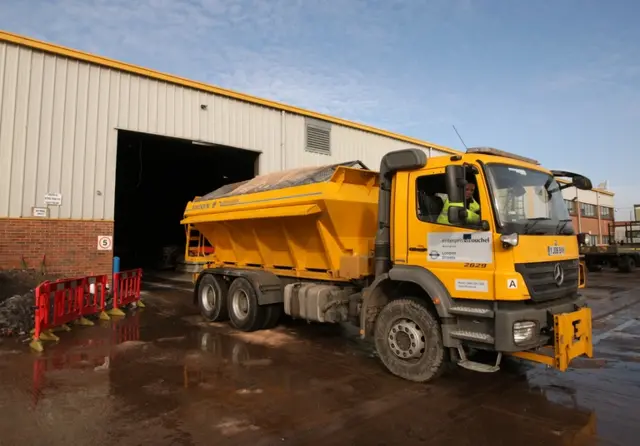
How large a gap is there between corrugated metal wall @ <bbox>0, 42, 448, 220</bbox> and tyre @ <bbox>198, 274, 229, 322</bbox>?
15.1ft

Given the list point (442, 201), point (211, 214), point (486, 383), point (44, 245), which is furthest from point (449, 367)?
point (44, 245)

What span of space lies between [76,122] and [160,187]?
1708 centimetres

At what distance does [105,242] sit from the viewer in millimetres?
12781

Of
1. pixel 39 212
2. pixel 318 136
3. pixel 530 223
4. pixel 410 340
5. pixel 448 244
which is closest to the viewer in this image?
pixel 530 223

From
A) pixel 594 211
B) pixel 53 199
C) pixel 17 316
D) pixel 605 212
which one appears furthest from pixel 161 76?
pixel 605 212

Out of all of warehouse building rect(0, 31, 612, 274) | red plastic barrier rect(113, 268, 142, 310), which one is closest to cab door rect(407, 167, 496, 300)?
red plastic barrier rect(113, 268, 142, 310)

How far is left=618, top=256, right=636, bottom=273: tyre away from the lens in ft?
82.9

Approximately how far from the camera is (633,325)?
31.9 ft

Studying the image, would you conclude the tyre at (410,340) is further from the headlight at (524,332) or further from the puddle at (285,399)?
the headlight at (524,332)

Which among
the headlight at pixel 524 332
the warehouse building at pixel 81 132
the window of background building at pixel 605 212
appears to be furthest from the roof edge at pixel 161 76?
the window of background building at pixel 605 212

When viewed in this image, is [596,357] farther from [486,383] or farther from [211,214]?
[211,214]

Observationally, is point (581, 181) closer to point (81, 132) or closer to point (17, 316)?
point (17, 316)

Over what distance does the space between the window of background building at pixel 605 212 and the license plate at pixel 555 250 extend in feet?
166

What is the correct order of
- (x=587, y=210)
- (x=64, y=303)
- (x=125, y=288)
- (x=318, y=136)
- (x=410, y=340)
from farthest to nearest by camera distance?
(x=587, y=210)
(x=318, y=136)
(x=125, y=288)
(x=64, y=303)
(x=410, y=340)
